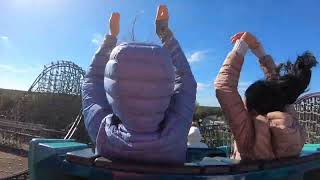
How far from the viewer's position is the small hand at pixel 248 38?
2699 mm

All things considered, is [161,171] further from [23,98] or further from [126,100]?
[23,98]

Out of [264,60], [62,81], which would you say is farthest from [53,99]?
[264,60]

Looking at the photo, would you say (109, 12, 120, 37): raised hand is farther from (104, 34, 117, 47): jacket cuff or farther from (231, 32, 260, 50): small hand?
(231, 32, 260, 50): small hand

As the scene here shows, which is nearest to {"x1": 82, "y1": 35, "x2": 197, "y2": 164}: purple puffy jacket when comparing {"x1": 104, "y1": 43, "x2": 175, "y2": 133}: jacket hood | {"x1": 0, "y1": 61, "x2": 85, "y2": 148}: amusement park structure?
{"x1": 104, "y1": 43, "x2": 175, "y2": 133}: jacket hood

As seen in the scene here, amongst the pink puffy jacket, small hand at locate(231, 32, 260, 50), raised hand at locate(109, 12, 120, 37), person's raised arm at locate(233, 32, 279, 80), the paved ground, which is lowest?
the paved ground

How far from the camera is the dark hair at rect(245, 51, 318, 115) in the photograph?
8.75ft

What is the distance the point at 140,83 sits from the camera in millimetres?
2045

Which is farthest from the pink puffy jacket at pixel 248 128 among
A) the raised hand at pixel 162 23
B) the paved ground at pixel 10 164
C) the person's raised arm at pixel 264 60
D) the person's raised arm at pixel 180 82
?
the paved ground at pixel 10 164

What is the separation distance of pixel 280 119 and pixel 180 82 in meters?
0.62

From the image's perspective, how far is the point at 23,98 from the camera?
2231cm

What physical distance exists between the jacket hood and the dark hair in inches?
29.5

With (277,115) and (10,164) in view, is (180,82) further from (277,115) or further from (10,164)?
(10,164)

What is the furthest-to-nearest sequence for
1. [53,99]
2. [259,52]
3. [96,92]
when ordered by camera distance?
[53,99] < [259,52] < [96,92]

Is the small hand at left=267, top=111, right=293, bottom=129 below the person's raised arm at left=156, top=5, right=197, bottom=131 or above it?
below
